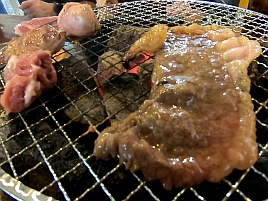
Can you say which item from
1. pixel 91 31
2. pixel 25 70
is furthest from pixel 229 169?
pixel 91 31

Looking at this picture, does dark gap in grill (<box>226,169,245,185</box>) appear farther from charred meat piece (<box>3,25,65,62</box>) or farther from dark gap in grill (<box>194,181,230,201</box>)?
charred meat piece (<box>3,25,65,62</box>)

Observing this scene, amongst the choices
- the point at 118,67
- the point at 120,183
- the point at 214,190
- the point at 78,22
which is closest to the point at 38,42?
the point at 78,22

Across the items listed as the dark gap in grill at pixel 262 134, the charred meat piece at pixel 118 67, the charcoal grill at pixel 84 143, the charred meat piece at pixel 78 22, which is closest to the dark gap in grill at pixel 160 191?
the charcoal grill at pixel 84 143

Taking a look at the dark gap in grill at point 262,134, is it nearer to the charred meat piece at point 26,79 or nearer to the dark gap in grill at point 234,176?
the dark gap in grill at point 234,176

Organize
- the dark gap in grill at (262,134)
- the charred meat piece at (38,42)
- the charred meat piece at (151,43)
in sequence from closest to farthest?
1. the dark gap in grill at (262,134)
2. the charred meat piece at (151,43)
3. the charred meat piece at (38,42)

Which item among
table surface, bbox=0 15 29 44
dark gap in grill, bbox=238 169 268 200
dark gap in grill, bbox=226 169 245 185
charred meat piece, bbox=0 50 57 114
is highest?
charred meat piece, bbox=0 50 57 114

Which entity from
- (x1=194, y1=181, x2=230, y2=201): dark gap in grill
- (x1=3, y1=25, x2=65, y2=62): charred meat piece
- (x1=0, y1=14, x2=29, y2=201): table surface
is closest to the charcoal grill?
(x1=194, y1=181, x2=230, y2=201): dark gap in grill
